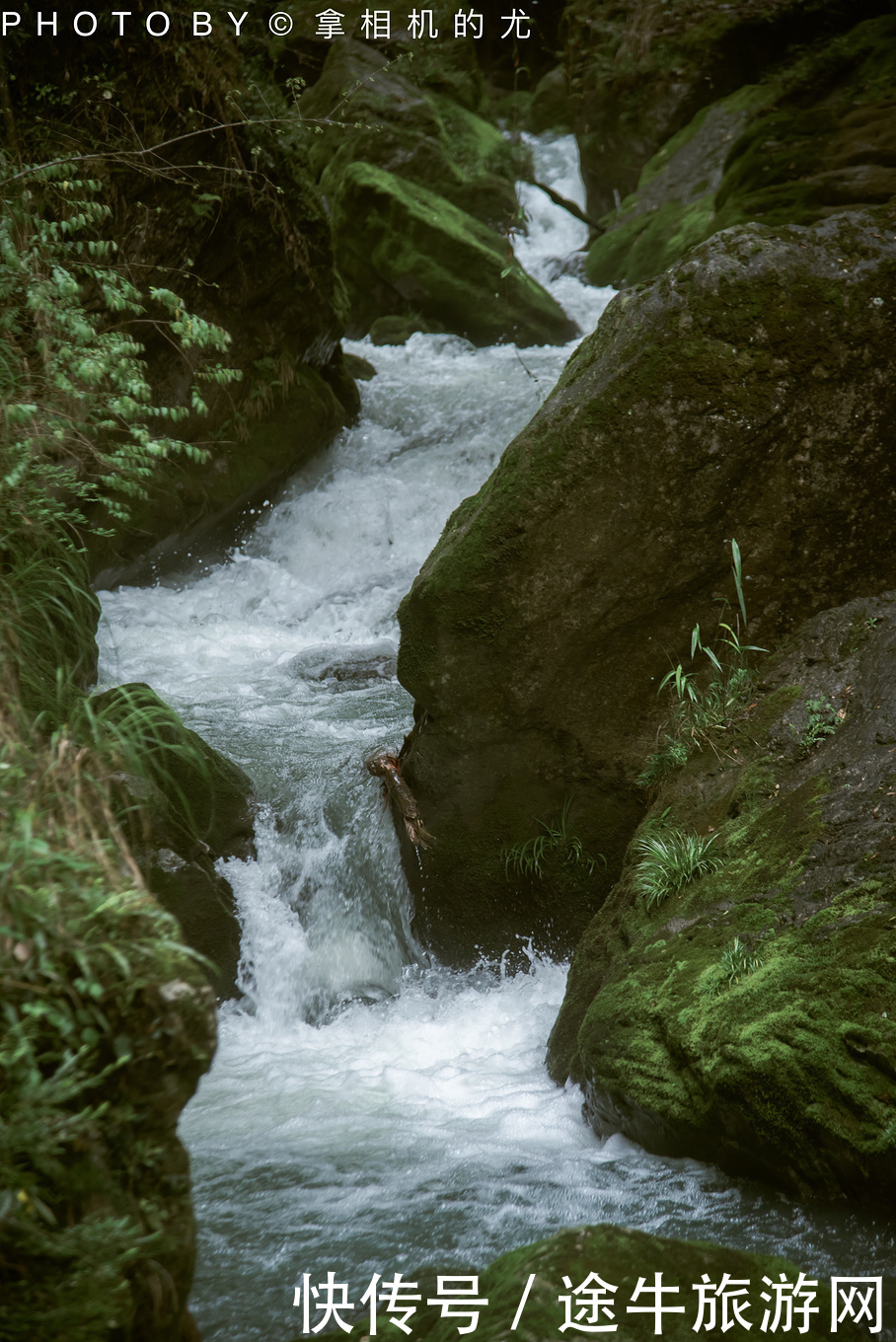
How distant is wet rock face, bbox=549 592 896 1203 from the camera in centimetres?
263

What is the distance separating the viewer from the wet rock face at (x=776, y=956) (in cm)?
263

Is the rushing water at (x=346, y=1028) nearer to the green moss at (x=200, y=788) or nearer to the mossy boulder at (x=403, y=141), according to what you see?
the green moss at (x=200, y=788)

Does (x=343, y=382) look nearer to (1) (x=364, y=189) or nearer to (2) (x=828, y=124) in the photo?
(1) (x=364, y=189)

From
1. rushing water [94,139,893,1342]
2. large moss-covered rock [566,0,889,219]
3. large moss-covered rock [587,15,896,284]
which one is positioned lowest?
rushing water [94,139,893,1342]

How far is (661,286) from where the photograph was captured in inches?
169

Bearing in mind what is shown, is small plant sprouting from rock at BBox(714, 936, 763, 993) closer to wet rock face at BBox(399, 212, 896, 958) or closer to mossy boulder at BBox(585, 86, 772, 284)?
wet rock face at BBox(399, 212, 896, 958)

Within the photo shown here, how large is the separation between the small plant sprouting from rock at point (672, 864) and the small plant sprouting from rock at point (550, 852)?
0.71 m

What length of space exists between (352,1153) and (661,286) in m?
3.88

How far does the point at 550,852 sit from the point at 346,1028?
1301mm

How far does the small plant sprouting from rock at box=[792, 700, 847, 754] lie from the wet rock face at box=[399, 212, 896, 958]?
26.0 inches

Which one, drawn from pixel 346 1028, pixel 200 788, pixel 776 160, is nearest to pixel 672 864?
pixel 346 1028

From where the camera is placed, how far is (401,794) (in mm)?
4941

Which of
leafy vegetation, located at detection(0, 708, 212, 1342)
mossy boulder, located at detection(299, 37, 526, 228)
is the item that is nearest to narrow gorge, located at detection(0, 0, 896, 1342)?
leafy vegetation, located at detection(0, 708, 212, 1342)

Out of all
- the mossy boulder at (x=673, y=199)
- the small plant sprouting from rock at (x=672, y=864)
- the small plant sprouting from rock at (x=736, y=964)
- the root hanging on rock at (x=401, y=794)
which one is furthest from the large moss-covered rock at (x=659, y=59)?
the small plant sprouting from rock at (x=736, y=964)
